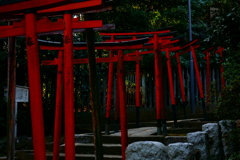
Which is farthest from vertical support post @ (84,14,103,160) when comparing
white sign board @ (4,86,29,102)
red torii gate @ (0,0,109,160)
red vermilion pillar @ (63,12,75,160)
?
white sign board @ (4,86,29,102)

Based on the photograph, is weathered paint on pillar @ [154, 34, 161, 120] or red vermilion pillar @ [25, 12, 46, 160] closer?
red vermilion pillar @ [25, 12, 46, 160]

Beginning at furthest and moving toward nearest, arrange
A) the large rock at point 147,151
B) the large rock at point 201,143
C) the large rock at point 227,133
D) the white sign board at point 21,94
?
1. the white sign board at point 21,94
2. the large rock at point 227,133
3. the large rock at point 201,143
4. the large rock at point 147,151

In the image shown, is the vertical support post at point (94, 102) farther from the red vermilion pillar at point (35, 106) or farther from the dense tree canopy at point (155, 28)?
the dense tree canopy at point (155, 28)

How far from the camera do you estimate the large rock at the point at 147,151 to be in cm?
467

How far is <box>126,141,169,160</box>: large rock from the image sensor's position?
467cm

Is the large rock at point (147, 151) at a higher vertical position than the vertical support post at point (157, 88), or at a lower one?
lower

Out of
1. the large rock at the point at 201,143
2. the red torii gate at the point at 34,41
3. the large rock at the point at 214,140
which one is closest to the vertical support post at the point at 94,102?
the red torii gate at the point at 34,41

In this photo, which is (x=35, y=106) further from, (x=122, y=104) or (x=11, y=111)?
(x=122, y=104)

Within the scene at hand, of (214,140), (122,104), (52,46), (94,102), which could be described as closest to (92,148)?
(122,104)

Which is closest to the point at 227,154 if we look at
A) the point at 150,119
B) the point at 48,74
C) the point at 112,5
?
the point at 112,5

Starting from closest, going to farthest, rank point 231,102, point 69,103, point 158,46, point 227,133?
point 69,103 → point 231,102 → point 227,133 → point 158,46

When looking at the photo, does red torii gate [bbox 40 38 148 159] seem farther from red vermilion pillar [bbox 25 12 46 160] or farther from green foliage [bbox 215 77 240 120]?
red vermilion pillar [bbox 25 12 46 160]

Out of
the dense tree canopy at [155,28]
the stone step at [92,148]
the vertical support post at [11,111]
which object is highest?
the dense tree canopy at [155,28]

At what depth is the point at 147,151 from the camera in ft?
15.4
